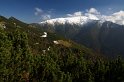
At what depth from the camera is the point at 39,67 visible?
12275 cm

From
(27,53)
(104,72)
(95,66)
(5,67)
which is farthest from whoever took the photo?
(95,66)

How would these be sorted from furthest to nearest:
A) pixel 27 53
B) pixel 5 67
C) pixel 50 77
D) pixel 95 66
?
pixel 95 66 < pixel 50 77 < pixel 27 53 < pixel 5 67

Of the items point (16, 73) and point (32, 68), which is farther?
point (32, 68)

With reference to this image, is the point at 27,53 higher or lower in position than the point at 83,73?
higher

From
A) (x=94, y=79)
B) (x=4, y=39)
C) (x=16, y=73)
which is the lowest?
(x=94, y=79)

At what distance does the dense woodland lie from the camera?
8812cm

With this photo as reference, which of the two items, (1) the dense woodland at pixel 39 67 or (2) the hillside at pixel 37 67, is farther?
(2) the hillside at pixel 37 67

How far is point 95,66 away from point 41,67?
2687 cm

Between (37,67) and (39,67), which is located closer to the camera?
(37,67)

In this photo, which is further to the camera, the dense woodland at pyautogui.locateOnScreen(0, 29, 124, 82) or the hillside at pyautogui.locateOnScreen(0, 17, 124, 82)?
the hillside at pyautogui.locateOnScreen(0, 17, 124, 82)

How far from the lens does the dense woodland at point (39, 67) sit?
88125 millimetres

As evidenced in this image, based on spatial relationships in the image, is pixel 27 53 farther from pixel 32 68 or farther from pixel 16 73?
pixel 32 68

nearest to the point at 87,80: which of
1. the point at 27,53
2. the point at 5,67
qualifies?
the point at 27,53

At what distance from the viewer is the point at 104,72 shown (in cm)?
12800
